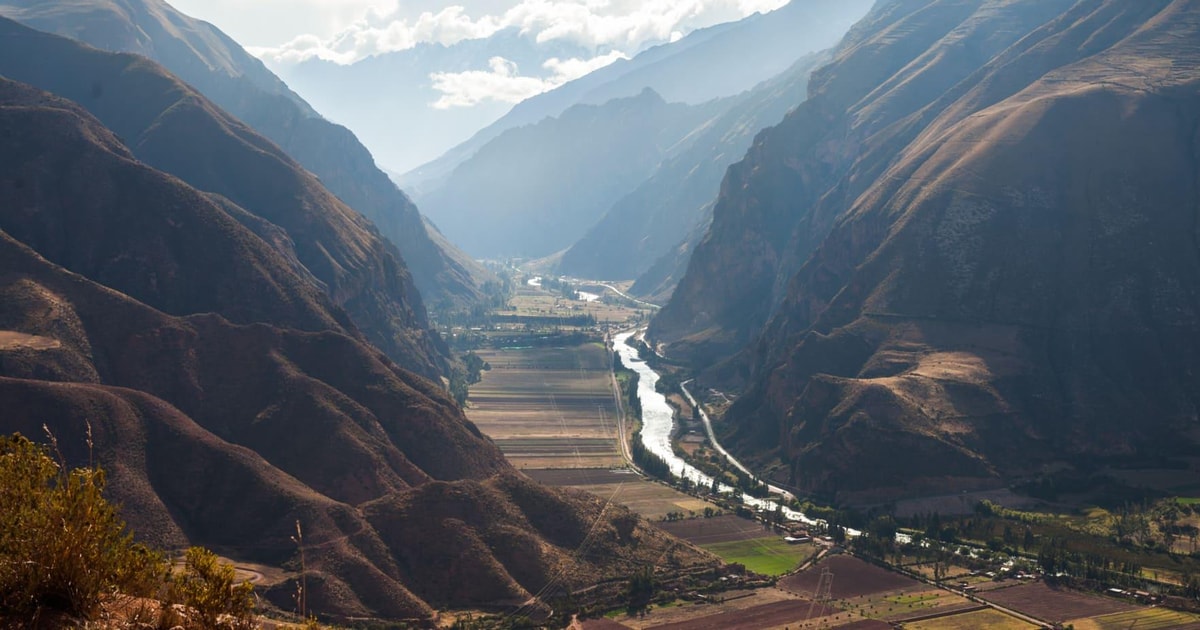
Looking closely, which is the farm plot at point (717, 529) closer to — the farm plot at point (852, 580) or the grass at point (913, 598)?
the farm plot at point (852, 580)

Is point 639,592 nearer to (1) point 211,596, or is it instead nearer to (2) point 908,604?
(2) point 908,604

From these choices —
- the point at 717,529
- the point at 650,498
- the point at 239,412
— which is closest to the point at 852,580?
the point at 717,529

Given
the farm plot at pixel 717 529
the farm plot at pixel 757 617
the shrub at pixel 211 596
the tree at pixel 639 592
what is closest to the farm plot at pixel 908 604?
the farm plot at pixel 757 617

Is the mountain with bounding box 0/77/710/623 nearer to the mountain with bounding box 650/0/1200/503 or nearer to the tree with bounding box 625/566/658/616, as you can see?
the tree with bounding box 625/566/658/616

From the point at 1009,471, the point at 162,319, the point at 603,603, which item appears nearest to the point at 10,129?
the point at 162,319

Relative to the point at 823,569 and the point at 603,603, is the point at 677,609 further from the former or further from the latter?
the point at 823,569
